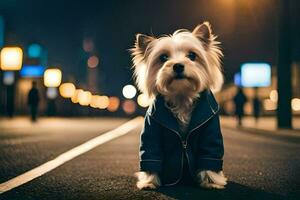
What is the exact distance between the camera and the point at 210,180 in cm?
515

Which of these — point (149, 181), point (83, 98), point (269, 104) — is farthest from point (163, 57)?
point (83, 98)

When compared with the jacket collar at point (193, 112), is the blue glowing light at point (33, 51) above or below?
above

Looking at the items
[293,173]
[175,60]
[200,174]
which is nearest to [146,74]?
[175,60]

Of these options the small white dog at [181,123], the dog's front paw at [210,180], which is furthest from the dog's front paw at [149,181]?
the dog's front paw at [210,180]

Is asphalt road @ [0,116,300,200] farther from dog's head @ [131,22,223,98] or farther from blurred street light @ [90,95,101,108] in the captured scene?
blurred street light @ [90,95,101,108]

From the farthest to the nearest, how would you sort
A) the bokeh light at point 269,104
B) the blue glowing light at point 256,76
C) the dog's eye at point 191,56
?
the bokeh light at point 269,104 < the blue glowing light at point 256,76 < the dog's eye at point 191,56

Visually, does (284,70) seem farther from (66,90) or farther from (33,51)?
(66,90)

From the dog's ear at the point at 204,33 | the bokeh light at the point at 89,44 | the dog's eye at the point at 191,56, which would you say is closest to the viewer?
the dog's eye at the point at 191,56

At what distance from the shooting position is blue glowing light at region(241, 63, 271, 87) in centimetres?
3164

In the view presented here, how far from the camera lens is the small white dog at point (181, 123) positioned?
16.5 feet

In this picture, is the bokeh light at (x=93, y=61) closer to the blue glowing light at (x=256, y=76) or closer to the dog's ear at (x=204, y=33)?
the blue glowing light at (x=256, y=76)

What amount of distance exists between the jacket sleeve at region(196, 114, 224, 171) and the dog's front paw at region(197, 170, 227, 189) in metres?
0.05

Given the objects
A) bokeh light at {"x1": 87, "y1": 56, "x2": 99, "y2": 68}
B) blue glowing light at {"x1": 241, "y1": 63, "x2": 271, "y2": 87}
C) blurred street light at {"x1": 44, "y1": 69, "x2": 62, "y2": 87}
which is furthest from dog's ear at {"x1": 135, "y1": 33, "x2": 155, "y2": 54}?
bokeh light at {"x1": 87, "y1": 56, "x2": 99, "y2": 68}

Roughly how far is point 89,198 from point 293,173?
2974mm
